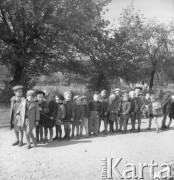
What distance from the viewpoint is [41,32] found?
52.5 feet

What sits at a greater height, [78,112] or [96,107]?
[96,107]

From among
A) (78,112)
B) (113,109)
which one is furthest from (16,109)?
(113,109)

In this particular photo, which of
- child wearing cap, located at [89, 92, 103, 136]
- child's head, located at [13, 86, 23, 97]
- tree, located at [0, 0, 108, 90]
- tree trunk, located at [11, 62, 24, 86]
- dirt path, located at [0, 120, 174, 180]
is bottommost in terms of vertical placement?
dirt path, located at [0, 120, 174, 180]

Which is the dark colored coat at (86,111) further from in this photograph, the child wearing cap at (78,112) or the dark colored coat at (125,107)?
the dark colored coat at (125,107)

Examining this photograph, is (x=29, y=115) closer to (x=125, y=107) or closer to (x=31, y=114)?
(x=31, y=114)

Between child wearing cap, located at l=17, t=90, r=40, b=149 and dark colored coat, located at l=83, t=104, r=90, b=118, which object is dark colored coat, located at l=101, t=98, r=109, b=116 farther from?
child wearing cap, located at l=17, t=90, r=40, b=149

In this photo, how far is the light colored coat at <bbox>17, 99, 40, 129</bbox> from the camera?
7.30 m

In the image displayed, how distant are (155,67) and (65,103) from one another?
82.7 feet

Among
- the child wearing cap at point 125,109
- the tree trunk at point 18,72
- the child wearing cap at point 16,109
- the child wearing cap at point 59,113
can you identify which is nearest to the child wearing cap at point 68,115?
the child wearing cap at point 59,113

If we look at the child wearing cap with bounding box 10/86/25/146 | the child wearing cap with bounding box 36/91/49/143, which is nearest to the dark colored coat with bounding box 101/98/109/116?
the child wearing cap with bounding box 36/91/49/143

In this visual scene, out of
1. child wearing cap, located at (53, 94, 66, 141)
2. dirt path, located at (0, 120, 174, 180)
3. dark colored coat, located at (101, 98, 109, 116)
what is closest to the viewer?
dirt path, located at (0, 120, 174, 180)

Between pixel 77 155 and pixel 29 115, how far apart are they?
5.59 feet

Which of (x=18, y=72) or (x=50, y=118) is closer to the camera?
(x=50, y=118)

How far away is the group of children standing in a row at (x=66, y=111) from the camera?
7409 millimetres
